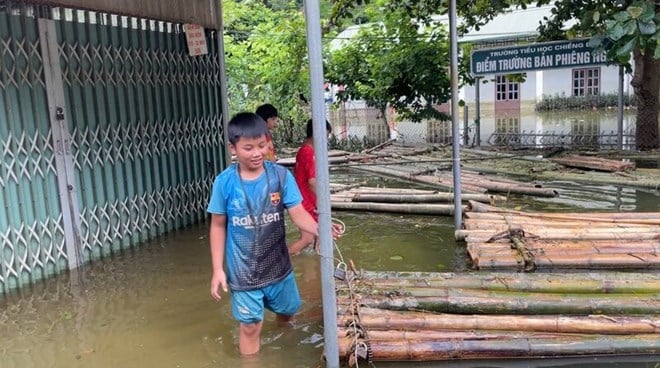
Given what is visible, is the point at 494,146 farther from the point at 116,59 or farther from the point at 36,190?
the point at 36,190

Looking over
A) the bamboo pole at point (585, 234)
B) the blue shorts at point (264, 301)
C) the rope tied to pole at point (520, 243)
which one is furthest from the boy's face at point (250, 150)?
the bamboo pole at point (585, 234)

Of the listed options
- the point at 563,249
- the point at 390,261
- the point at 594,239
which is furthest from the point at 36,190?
the point at 594,239

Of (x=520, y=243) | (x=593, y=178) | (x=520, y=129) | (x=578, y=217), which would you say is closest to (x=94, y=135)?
(x=520, y=243)

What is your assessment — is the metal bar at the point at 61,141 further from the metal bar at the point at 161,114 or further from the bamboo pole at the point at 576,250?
the bamboo pole at the point at 576,250

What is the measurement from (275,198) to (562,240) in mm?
3112

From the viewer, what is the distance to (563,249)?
5.09 meters

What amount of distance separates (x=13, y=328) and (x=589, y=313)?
4.34 meters

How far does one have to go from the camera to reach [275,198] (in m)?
3.57

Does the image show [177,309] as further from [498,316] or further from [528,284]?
[528,284]

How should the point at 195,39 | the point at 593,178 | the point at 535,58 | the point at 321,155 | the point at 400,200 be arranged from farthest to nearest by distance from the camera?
the point at 535,58 → the point at 593,178 → the point at 400,200 → the point at 195,39 → the point at 321,155

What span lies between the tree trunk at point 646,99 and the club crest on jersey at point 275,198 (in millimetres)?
9484

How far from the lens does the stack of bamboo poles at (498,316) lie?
11.7 ft

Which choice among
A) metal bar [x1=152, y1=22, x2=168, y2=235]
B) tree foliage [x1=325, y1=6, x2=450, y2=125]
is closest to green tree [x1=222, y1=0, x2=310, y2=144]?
tree foliage [x1=325, y1=6, x2=450, y2=125]

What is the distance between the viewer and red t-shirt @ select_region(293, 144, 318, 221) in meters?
5.33
